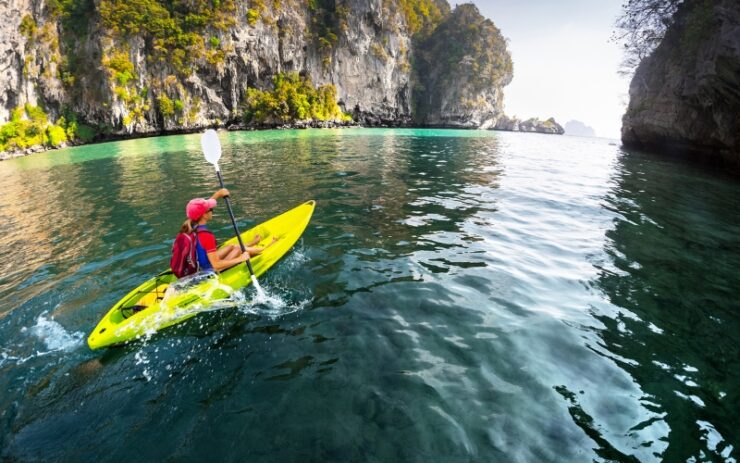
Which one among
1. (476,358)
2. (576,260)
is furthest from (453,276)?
(576,260)

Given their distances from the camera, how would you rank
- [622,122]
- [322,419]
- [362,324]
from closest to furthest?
1. [322,419]
2. [362,324]
3. [622,122]

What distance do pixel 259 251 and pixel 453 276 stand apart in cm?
351

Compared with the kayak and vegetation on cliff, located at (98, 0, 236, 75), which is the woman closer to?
the kayak

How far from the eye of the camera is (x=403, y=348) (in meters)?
4.37

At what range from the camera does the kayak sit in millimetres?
4496

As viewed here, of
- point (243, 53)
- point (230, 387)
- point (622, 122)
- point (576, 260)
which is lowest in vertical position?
point (230, 387)

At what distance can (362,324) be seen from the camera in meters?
4.85

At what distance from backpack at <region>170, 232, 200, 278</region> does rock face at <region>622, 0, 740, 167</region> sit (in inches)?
806

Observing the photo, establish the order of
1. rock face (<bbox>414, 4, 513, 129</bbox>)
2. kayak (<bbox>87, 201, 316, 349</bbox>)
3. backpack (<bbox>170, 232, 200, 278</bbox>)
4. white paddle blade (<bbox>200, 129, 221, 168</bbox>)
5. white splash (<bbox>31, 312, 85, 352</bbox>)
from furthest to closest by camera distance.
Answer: rock face (<bbox>414, 4, 513, 129</bbox>) < white paddle blade (<bbox>200, 129, 221, 168</bbox>) < backpack (<bbox>170, 232, 200, 278</bbox>) < white splash (<bbox>31, 312, 85, 352</bbox>) < kayak (<bbox>87, 201, 316, 349</bbox>)

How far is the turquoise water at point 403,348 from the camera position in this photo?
10.5 feet

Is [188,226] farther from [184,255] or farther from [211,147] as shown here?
[211,147]

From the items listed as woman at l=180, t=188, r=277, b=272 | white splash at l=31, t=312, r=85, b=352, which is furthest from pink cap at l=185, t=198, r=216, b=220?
white splash at l=31, t=312, r=85, b=352

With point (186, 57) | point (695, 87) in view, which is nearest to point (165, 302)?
point (695, 87)

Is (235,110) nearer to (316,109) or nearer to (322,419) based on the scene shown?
(316,109)
